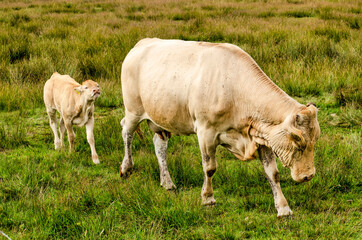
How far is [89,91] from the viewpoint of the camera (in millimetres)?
5852

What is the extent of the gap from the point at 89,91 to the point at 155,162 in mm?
1329

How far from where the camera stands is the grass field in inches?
156

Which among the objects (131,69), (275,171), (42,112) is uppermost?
(131,69)

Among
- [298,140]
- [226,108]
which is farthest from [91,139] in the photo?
[298,140]

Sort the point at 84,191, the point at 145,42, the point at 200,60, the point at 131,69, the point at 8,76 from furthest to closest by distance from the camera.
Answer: the point at 8,76, the point at 145,42, the point at 131,69, the point at 84,191, the point at 200,60

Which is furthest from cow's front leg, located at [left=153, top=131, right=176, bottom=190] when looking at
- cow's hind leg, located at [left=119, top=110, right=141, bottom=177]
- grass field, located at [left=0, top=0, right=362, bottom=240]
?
cow's hind leg, located at [left=119, top=110, right=141, bottom=177]

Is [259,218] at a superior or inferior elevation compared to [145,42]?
inferior

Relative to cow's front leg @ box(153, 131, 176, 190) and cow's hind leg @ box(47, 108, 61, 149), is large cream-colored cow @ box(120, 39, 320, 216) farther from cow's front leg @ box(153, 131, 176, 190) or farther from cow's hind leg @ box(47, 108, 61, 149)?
cow's hind leg @ box(47, 108, 61, 149)

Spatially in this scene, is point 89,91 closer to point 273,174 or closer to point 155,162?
point 155,162

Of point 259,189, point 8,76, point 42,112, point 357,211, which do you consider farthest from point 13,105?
point 357,211

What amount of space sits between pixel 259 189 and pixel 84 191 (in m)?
1.80

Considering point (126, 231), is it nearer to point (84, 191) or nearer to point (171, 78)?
point (84, 191)

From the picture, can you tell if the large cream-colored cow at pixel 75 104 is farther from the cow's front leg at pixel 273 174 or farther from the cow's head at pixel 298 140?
the cow's head at pixel 298 140

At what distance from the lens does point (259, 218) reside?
13.4 ft
